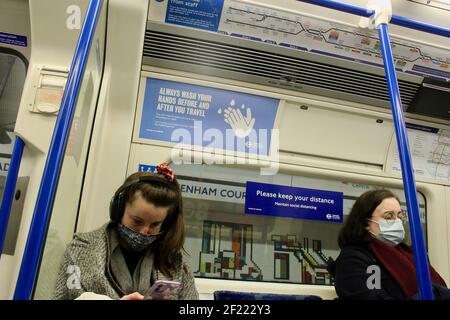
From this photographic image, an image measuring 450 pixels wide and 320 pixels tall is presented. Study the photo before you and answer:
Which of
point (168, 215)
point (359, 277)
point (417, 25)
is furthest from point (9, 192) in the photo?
point (417, 25)

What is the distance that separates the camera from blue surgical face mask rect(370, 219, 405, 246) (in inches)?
85.0

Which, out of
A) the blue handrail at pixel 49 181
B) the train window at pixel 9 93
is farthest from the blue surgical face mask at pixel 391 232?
the train window at pixel 9 93

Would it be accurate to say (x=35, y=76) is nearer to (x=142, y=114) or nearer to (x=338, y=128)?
(x=142, y=114)

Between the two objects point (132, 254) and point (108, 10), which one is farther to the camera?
point (108, 10)

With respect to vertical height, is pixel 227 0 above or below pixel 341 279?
above

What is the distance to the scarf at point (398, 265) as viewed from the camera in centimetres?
203

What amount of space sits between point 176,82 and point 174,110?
0.19 m

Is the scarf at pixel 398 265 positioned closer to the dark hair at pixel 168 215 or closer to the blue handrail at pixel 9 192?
the dark hair at pixel 168 215

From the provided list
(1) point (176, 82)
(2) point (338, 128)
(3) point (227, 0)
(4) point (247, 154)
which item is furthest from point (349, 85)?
(1) point (176, 82)

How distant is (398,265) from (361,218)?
0.34 m

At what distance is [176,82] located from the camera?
245cm

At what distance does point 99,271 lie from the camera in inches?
53.8

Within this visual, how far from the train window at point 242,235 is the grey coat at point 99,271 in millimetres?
837
